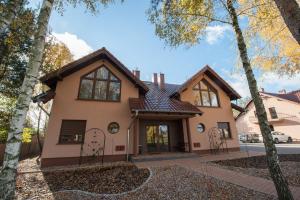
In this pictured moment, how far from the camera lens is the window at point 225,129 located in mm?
13186

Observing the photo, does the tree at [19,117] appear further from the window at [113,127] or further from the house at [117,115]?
the window at [113,127]

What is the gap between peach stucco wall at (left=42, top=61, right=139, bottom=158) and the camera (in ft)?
29.1

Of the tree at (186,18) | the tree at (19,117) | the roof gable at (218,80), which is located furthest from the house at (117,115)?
the tree at (19,117)

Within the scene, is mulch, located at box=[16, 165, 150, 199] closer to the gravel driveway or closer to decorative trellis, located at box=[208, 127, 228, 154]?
the gravel driveway

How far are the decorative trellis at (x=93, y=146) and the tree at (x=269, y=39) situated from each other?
29.8 feet

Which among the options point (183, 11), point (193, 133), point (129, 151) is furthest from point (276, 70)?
point (129, 151)

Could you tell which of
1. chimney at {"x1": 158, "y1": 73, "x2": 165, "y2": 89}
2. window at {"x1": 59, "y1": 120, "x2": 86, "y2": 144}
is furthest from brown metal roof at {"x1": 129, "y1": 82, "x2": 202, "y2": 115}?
window at {"x1": 59, "y1": 120, "x2": 86, "y2": 144}

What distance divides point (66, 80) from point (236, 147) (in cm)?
1359

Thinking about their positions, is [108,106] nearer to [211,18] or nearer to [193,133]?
[193,133]

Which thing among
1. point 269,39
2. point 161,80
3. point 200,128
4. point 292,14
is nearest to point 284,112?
point 200,128

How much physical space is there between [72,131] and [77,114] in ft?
3.33

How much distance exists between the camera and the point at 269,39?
7180 millimetres

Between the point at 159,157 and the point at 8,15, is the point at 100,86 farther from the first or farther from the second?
the point at 8,15

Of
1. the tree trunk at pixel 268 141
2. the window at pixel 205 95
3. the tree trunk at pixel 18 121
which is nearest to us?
the tree trunk at pixel 18 121
